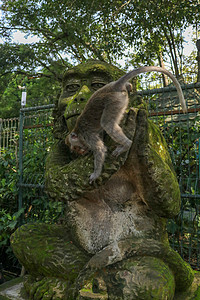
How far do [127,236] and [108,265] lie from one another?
25 centimetres

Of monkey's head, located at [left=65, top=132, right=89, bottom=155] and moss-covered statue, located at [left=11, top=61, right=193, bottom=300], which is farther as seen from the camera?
monkey's head, located at [left=65, top=132, right=89, bottom=155]

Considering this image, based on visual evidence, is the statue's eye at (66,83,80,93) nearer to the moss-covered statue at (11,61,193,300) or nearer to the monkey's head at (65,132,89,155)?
the moss-covered statue at (11,61,193,300)

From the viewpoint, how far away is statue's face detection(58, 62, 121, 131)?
6.50 feet

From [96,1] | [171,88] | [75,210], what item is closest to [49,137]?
[171,88]

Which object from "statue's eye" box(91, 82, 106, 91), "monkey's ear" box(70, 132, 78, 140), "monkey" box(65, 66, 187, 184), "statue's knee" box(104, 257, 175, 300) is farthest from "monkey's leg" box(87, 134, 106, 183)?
"statue's knee" box(104, 257, 175, 300)

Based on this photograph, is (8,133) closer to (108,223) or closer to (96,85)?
(96,85)

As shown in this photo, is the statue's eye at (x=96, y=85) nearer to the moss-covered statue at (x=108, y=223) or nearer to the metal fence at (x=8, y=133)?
the moss-covered statue at (x=108, y=223)

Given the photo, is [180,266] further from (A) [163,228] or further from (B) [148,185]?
(B) [148,185]

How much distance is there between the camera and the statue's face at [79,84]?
1982 millimetres

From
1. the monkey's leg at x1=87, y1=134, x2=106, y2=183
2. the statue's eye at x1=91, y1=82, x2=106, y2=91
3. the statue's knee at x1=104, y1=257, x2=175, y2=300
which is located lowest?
the statue's knee at x1=104, y1=257, x2=175, y2=300

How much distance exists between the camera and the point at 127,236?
190 cm

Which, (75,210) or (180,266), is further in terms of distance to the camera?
(75,210)

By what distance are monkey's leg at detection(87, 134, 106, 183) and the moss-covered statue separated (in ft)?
0.13

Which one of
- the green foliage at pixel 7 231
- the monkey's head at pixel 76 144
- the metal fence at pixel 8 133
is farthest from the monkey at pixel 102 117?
the metal fence at pixel 8 133
